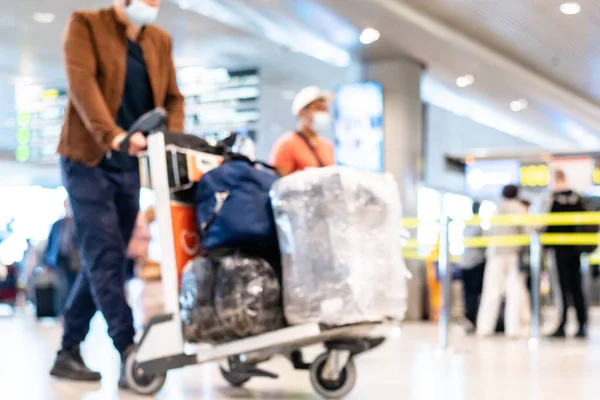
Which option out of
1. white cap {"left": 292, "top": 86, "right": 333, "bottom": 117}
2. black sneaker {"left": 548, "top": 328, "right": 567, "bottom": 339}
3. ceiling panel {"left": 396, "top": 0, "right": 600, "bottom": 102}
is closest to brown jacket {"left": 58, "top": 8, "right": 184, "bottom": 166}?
white cap {"left": 292, "top": 86, "right": 333, "bottom": 117}

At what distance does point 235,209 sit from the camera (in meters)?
3.13

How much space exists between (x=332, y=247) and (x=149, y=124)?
31.7 inches

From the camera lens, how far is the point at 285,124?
18844 millimetres

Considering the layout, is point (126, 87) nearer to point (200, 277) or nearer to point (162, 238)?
point (162, 238)

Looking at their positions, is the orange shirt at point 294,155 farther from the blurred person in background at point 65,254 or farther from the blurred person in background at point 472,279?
the blurred person in background at point 65,254

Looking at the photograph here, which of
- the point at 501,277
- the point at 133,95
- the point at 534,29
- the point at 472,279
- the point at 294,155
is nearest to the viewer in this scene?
the point at 133,95

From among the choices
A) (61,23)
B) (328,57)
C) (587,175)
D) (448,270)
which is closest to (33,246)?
(61,23)

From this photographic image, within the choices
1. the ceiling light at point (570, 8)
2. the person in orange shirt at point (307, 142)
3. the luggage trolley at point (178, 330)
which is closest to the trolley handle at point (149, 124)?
the luggage trolley at point (178, 330)

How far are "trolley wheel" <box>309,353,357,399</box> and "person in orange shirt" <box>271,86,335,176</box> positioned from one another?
1456 mm

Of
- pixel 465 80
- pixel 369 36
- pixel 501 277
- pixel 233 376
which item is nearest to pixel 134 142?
pixel 233 376

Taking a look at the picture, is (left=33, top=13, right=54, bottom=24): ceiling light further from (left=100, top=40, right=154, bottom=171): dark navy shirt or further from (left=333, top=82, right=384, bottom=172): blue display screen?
(left=100, top=40, right=154, bottom=171): dark navy shirt

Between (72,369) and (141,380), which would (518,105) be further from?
(141,380)

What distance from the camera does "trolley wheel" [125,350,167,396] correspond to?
3359 millimetres

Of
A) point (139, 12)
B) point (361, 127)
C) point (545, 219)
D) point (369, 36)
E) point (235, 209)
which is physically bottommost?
point (235, 209)
